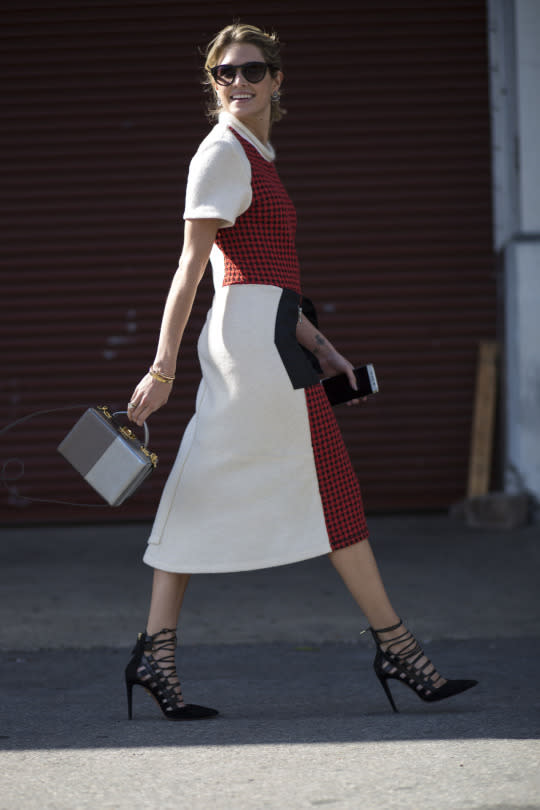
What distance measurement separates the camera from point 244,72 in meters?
3.09

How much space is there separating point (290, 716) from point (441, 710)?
1.49 ft

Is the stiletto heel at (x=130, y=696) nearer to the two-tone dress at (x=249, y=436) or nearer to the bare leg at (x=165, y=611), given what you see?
the bare leg at (x=165, y=611)

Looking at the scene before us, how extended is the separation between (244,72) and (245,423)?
1.00 metres

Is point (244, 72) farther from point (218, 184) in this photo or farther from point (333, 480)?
point (333, 480)

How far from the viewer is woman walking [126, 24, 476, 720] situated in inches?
117

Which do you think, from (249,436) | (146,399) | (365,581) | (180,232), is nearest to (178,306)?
(146,399)

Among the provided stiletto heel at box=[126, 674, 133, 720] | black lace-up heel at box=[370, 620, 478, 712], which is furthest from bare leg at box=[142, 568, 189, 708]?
black lace-up heel at box=[370, 620, 478, 712]

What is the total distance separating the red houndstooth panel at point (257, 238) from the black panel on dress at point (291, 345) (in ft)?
0.17

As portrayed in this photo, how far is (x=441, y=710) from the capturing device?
326cm

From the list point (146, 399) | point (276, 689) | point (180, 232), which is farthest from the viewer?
point (180, 232)

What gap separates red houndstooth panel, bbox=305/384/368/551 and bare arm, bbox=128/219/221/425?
41 centimetres

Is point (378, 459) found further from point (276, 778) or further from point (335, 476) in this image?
point (276, 778)

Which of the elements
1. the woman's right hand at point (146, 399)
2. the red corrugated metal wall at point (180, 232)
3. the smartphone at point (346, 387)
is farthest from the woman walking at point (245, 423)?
the red corrugated metal wall at point (180, 232)

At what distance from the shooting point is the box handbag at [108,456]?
2.90 m
